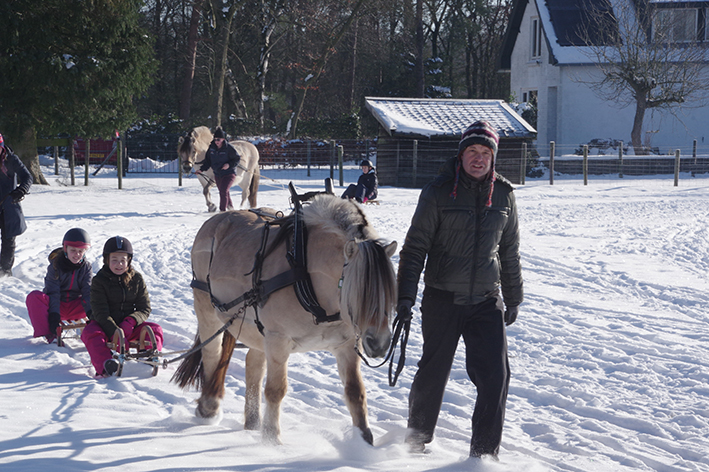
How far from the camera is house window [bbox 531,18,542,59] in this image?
32469mm

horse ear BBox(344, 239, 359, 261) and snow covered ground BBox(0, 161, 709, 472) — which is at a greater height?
horse ear BBox(344, 239, 359, 261)

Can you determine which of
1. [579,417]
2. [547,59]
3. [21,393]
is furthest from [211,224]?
[547,59]

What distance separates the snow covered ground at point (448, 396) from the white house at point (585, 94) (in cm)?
2181

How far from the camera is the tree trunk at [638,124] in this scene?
27.9m

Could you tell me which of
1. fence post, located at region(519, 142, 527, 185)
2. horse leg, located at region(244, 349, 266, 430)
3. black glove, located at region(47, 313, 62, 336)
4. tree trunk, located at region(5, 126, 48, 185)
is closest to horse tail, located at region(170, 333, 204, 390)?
horse leg, located at region(244, 349, 266, 430)

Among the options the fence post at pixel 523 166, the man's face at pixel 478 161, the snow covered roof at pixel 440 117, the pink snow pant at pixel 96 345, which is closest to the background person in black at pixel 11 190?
the pink snow pant at pixel 96 345

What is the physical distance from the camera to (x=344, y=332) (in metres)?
3.55

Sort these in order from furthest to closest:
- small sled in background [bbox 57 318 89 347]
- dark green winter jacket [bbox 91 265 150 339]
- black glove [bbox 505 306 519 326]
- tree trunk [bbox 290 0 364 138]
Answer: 1. tree trunk [bbox 290 0 364 138]
2. small sled in background [bbox 57 318 89 347]
3. dark green winter jacket [bbox 91 265 150 339]
4. black glove [bbox 505 306 519 326]

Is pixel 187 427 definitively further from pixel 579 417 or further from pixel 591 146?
pixel 591 146

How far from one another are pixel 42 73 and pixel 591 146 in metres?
20.9

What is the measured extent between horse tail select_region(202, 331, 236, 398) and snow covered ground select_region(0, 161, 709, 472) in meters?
0.19

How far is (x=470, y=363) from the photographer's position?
3.60 meters

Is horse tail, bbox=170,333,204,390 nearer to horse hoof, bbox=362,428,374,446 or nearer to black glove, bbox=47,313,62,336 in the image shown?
horse hoof, bbox=362,428,374,446

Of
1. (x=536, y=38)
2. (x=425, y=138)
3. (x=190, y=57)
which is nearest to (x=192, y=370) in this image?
(x=425, y=138)
